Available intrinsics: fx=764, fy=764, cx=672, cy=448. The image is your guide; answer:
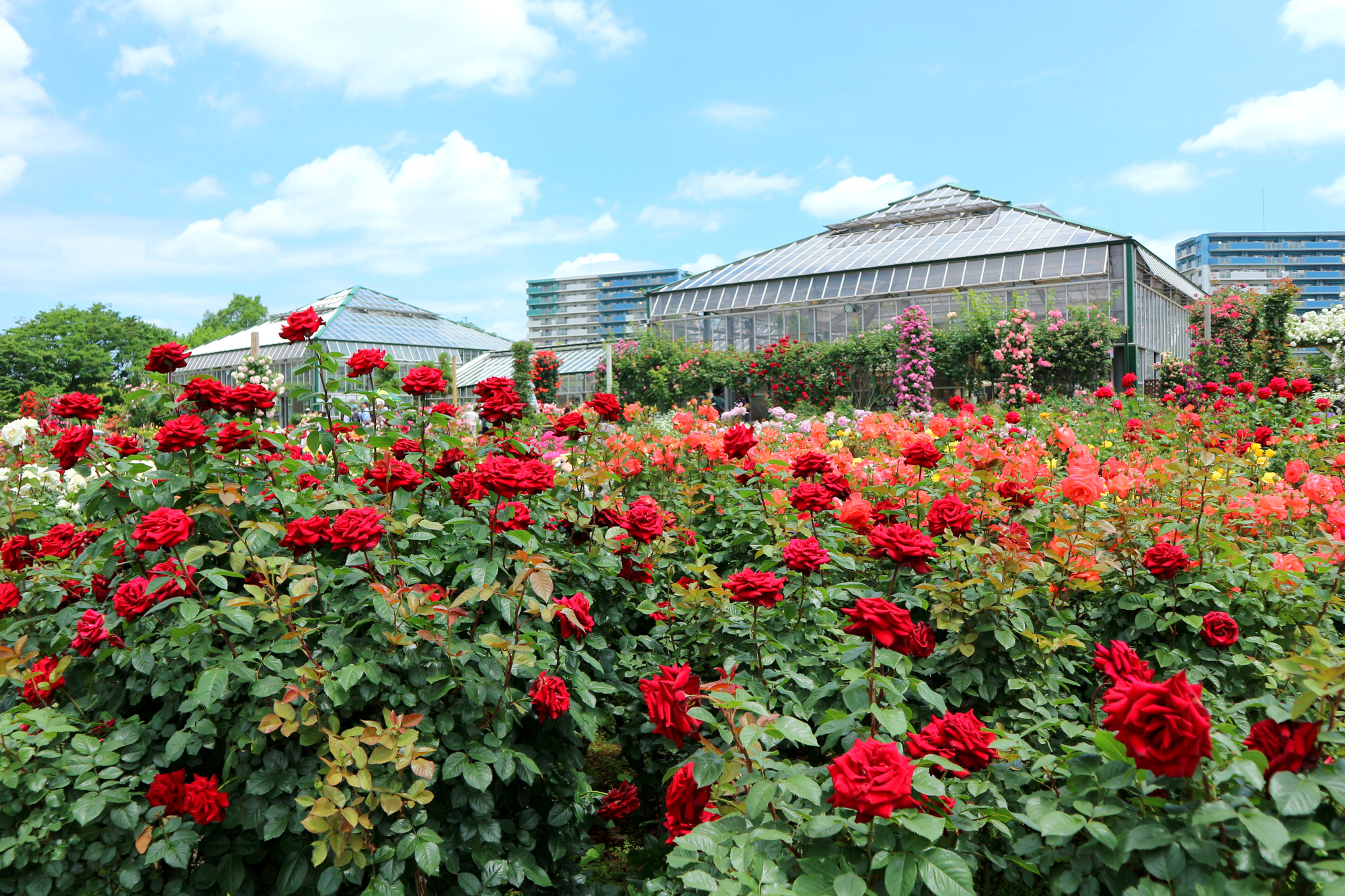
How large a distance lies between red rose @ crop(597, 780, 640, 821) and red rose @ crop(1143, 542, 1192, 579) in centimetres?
167

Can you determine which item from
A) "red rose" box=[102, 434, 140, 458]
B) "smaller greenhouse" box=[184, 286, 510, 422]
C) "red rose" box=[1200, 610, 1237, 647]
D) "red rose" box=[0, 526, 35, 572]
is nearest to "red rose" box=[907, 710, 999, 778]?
"red rose" box=[1200, 610, 1237, 647]

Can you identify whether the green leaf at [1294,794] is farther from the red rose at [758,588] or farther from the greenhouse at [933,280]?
the greenhouse at [933,280]

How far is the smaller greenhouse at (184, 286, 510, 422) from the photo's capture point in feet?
109

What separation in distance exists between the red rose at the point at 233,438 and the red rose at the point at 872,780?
1960 millimetres

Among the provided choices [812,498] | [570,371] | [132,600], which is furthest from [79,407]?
[570,371]

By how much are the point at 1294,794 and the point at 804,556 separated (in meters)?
1.14

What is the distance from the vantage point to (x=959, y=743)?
1.38 meters

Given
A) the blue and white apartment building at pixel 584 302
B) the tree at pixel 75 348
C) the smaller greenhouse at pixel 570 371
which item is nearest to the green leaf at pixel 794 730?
the smaller greenhouse at pixel 570 371

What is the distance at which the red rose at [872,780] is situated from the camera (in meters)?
1.13

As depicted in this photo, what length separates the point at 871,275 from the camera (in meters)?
21.7

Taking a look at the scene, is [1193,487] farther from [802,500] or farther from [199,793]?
[199,793]

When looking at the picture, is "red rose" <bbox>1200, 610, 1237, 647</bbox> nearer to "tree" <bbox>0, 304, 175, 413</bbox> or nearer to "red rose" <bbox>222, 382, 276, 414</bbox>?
"red rose" <bbox>222, 382, 276, 414</bbox>

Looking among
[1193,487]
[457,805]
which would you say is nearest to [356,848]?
[457,805]

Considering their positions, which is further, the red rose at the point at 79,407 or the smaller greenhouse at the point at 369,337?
the smaller greenhouse at the point at 369,337
